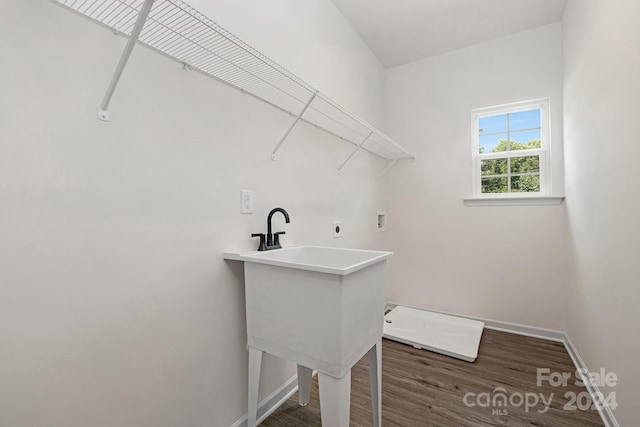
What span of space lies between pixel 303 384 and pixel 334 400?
0.59 m

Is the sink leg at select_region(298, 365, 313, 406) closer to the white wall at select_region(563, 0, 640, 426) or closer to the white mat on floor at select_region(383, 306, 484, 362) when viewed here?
the white mat on floor at select_region(383, 306, 484, 362)

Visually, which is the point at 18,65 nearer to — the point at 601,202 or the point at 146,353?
the point at 146,353

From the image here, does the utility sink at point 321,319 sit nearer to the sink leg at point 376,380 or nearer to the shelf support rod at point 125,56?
the sink leg at point 376,380

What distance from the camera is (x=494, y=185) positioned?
8.98 ft

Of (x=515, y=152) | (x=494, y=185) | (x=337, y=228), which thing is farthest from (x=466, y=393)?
(x=515, y=152)

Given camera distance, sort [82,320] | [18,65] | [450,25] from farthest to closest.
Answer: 1. [450,25]
2. [82,320]
3. [18,65]

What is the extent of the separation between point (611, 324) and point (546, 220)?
4.20ft

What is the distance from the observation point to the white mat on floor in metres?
2.16

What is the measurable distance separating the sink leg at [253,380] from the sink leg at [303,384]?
321mm

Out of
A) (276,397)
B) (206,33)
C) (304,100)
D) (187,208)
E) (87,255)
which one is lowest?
(276,397)

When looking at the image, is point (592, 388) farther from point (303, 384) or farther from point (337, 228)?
point (337, 228)

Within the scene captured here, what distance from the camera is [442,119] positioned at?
2.89 metres

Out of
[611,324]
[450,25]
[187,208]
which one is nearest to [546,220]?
[611,324]

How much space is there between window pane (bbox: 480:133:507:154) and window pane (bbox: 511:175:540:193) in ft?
1.04
